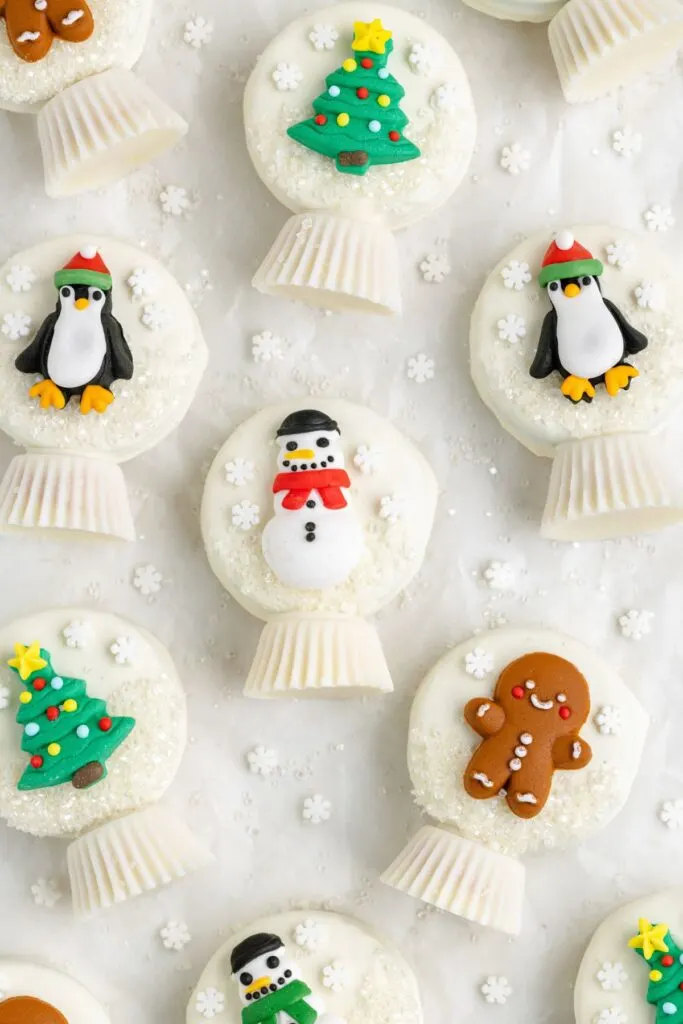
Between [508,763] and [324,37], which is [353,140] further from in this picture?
[508,763]

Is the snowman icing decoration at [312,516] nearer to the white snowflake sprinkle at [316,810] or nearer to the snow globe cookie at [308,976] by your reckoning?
the white snowflake sprinkle at [316,810]

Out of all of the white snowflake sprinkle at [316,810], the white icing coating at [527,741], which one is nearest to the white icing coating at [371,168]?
the white icing coating at [527,741]

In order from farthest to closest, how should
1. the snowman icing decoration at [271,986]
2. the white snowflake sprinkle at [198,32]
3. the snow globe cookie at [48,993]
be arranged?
the white snowflake sprinkle at [198,32] → the snow globe cookie at [48,993] → the snowman icing decoration at [271,986]

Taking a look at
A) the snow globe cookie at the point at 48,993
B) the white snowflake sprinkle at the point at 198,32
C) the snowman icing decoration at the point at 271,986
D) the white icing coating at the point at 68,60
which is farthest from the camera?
the white snowflake sprinkle at the point at 198,32

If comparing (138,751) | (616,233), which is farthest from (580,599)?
(138,751)

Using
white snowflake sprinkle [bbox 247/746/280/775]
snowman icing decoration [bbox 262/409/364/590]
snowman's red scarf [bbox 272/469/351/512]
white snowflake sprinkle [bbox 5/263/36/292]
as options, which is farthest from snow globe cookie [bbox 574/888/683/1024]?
white snowflake sprinkle [bbox 5/263/36/292]

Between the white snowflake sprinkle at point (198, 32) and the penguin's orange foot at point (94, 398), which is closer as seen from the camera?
the penguin's orange foot at point (94, 398)

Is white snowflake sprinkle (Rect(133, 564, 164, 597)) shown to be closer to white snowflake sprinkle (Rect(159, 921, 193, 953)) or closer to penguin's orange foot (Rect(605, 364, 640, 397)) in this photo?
white snowflake sprinkle (Rect(159, 921, 193, 953))

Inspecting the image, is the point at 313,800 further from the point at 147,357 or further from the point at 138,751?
the point at 147,357
